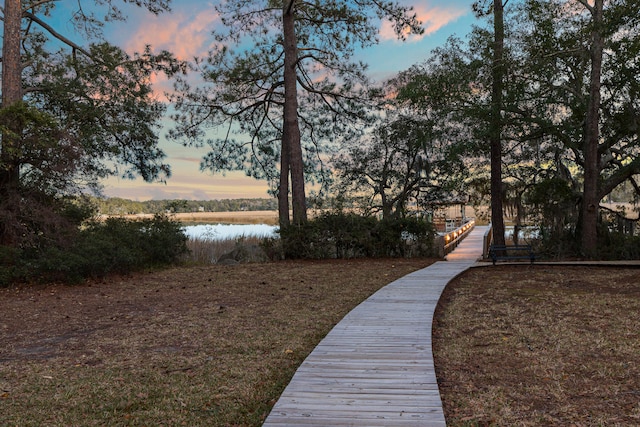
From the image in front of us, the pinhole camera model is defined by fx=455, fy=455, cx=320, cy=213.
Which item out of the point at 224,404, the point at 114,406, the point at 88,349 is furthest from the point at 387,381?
the point at 88,349

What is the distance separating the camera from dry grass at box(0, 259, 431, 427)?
12.5 feet

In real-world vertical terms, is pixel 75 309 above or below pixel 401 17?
below

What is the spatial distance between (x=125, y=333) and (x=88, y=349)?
28.4 inches

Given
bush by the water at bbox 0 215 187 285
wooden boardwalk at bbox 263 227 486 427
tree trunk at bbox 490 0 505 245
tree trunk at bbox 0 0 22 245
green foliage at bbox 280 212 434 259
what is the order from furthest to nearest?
green foliage at bbox 280 212 434 259
tree trunk at bbox 490 0 505 245
bush by the water at bbox 0 215 187 285
tree trunk at bbox 0 0 22 245
wooden boardwalk at bbox 263 227 486 427

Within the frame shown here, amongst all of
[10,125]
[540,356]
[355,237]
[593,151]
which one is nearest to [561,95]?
[593,151]

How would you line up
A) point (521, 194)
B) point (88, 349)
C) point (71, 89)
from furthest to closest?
point (521, 194) → point (71, 89) → point (88, 349)

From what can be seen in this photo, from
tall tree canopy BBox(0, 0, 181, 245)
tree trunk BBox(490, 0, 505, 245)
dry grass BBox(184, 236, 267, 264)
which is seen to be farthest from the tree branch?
tree trunk BBox(490, 0, 505, 245)

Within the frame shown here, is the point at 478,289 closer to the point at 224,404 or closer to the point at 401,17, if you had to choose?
the point at 224,404

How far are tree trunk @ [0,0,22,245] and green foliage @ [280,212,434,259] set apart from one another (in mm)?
7821

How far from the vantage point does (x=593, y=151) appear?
550 inches

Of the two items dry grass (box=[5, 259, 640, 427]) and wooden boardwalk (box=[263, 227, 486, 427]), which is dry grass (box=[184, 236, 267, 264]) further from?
wooden boardwalk (box=[263, 227, 486, 427])

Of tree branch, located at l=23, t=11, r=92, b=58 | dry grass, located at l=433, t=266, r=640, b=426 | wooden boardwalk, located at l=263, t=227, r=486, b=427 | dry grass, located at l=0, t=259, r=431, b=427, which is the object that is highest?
tree branch, located at l=23, t=11, r=92, b=58

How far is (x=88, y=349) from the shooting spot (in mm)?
5664

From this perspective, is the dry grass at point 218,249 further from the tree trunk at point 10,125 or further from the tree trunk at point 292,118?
the tree trunk at point 10,125
